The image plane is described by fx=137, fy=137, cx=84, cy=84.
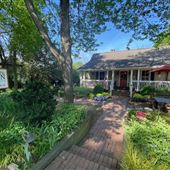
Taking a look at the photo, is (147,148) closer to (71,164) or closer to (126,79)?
(71,164)

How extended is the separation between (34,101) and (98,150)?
8.50 ft

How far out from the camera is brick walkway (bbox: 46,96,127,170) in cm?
314

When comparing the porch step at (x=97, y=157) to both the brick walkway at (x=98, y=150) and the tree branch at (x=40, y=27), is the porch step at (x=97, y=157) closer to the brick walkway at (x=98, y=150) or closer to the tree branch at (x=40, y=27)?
the brick walkway at (x=98, y=150)

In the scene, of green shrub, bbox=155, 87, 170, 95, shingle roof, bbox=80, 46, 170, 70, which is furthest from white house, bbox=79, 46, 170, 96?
green shrub, bbox=155, 87, 170, 95

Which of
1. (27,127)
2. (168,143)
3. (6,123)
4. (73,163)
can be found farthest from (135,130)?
(6,123)

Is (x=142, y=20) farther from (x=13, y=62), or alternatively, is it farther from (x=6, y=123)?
(x=13, y=62)

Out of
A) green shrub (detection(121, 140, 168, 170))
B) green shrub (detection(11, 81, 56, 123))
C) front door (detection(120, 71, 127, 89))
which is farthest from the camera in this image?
front door (detection(120, 71, 127, 89))

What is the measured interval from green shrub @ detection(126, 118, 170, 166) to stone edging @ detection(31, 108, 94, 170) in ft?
5.72

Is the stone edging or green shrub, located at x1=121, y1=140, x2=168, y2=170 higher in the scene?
green shrub, located at x1=121, y1=140, x2=168, y2=170

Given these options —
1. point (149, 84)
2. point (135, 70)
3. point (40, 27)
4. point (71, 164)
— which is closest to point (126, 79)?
point (135, 70)

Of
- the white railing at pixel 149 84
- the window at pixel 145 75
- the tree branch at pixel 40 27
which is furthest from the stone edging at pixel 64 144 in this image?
the window at pixel 145 75

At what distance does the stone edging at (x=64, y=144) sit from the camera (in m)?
2.96

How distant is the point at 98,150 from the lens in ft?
14.5

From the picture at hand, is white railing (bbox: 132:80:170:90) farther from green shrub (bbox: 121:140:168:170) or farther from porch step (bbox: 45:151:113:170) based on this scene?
porch step (bbox: 45:151:113:170)
